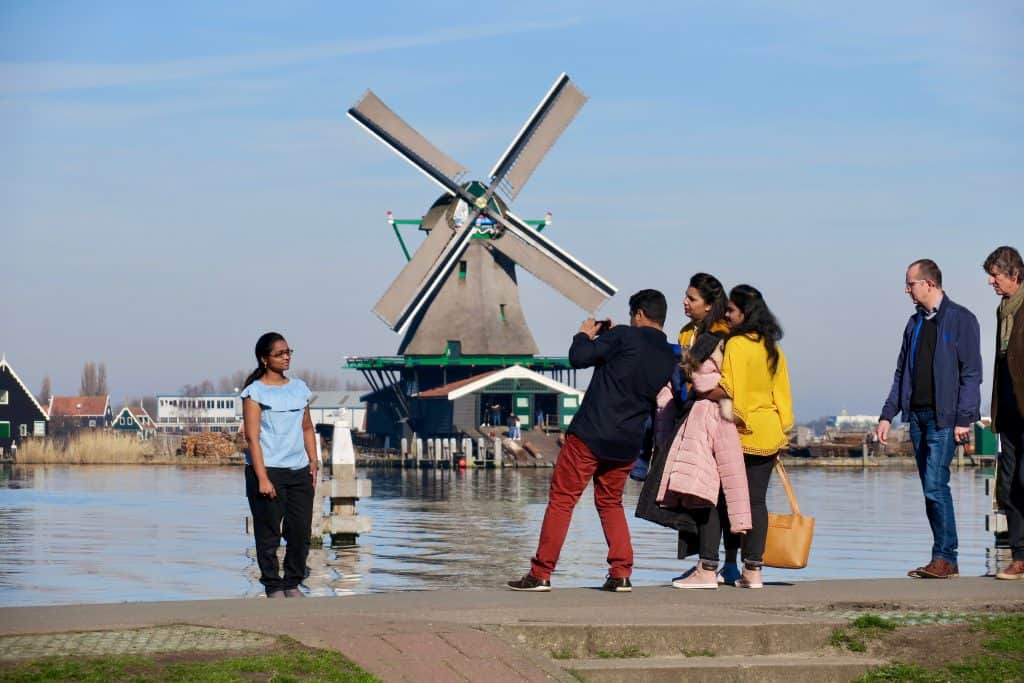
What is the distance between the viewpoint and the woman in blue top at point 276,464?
31.7ft

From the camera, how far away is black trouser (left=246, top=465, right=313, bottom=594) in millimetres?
9703

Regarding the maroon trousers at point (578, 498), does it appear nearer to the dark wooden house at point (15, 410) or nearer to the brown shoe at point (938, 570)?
the brown shoe at point (938, 570)

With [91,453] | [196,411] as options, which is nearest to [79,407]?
[196,411]

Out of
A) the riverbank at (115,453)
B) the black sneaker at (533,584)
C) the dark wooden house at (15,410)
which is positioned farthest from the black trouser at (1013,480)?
the dark wooden house at (15,410)

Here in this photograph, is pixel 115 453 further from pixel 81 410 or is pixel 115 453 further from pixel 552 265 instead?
pixel 81 410

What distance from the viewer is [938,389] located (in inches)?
389

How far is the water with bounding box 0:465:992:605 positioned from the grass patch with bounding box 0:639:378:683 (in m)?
5.44

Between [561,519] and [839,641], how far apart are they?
6.62 ft

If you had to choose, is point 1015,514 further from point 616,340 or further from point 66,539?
point 66,539

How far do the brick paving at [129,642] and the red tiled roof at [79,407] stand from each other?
464 ft

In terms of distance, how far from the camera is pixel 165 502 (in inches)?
1184

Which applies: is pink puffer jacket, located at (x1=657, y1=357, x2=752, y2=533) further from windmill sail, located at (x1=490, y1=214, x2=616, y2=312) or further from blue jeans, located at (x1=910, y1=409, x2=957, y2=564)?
windmill sail, located at (x1=490, y1=214, x2=616, y2=312)

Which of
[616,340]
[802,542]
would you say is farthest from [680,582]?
[616,340]

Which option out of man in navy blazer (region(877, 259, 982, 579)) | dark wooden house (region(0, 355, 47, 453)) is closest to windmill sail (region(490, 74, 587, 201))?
dark wooden house (region(0, 355, 47, 453))
